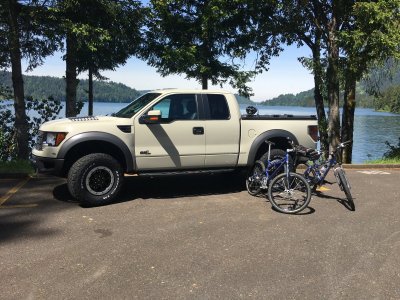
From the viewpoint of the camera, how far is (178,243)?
494 centimetres

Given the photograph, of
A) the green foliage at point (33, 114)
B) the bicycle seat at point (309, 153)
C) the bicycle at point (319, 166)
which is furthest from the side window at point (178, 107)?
the green foliage at point (33, 114)

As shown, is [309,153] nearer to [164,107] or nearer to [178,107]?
[178,107]

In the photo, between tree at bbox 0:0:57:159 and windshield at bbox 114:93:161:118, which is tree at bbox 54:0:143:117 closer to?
tree at bbox 0:0:57:159

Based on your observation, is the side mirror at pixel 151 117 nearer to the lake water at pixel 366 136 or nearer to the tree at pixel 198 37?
the lake water at pixel 366 136

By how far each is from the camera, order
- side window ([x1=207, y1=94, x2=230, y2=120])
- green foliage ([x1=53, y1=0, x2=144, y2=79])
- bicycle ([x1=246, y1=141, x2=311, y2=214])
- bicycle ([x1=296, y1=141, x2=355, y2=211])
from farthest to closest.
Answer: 1. green foliage ([x1=53, y1=0, x2=144, y2=79])
2. side window ([x1=207, y1=94, x2=230, y2=120])
3. bicycle ([x1=296, y1=141, x2=355, y2=211])
4. bicycle ([x1=246, y1=141, x2=311, y2=214])

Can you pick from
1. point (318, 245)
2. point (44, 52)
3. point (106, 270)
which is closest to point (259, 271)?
point (318, 245)

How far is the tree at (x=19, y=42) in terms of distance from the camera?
1087 cm

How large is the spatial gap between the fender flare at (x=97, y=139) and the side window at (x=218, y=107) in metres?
1.72

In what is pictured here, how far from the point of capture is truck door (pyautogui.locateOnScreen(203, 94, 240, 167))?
7172mm

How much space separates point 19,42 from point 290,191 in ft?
30.4

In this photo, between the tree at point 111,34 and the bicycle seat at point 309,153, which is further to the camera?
the tree at point 111,34

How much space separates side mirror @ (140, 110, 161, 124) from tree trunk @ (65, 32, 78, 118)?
597 centimetres

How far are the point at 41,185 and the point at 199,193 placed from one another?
317cm

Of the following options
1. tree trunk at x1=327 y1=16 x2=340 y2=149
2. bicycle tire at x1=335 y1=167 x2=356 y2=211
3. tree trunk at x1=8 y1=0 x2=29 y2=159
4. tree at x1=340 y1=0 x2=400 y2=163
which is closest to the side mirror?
bicycle tire at x1=335 y1=167 x2=356 y2=211
